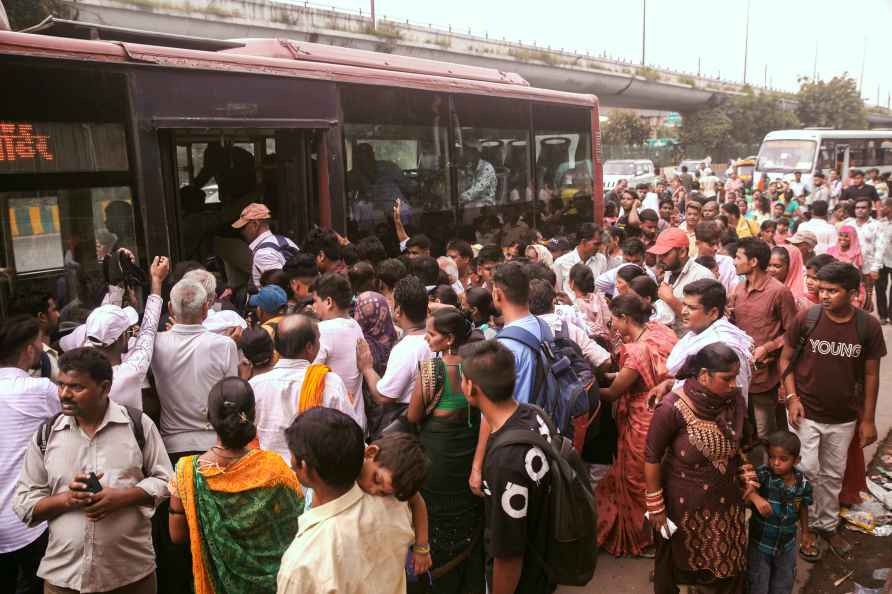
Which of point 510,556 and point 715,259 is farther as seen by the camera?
point 715,259

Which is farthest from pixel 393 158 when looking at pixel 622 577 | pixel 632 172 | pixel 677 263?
pixel 632 172

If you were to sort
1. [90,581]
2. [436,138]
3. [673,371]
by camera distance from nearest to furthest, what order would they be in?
[90,581]
[673,371]
[436,138]

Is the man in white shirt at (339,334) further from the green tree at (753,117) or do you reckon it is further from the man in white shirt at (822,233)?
the green tree at (753,117)

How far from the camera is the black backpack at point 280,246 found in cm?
589

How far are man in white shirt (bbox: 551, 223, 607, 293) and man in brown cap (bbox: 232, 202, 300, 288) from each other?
8.59 ft

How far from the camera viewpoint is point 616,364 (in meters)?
5.12

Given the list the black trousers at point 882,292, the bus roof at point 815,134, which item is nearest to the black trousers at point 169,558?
the black trousers at point 882,292

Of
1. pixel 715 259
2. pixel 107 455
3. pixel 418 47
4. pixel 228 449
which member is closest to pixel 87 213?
pixel 107 455

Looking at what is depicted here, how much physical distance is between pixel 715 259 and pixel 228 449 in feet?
16.4

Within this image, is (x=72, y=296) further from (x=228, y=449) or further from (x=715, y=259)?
(x=715, y=259)

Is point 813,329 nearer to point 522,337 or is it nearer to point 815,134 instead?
point 522,337

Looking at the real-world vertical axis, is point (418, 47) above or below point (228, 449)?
above

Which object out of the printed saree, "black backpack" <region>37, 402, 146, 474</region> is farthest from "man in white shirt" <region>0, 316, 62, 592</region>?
the printed saree

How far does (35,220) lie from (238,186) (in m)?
2.80
